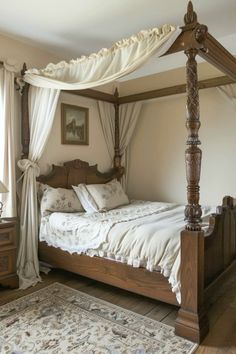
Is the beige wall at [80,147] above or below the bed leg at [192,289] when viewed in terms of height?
above

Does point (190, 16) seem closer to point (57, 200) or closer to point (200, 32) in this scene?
point (200, 32)

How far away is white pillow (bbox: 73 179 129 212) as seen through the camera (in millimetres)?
3654

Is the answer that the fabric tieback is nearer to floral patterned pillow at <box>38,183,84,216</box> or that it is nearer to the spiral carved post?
floral patterned pillow at <box>38,183,84,216</box>

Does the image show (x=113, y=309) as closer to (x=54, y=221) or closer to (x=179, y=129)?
(x=54, y=221)

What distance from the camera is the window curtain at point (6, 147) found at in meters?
3.13

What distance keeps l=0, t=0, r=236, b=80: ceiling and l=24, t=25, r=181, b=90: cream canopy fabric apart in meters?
0.30

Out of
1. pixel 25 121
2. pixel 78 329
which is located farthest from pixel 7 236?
pixel 25 121

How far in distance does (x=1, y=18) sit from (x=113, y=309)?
3094 millimetres

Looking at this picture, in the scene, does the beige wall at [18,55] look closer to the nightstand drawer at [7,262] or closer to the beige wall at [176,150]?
the nightstand drawer at [7,262]

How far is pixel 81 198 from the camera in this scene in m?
3.71

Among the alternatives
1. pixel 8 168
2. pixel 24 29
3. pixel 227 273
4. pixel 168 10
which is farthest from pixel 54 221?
pixel 168 10

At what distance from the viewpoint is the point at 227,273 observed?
271cm

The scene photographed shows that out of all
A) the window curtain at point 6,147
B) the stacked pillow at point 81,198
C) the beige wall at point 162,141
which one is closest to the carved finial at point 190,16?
the beige wall at point 162,141

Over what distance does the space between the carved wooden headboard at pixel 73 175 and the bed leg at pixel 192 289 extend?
2.11 m
